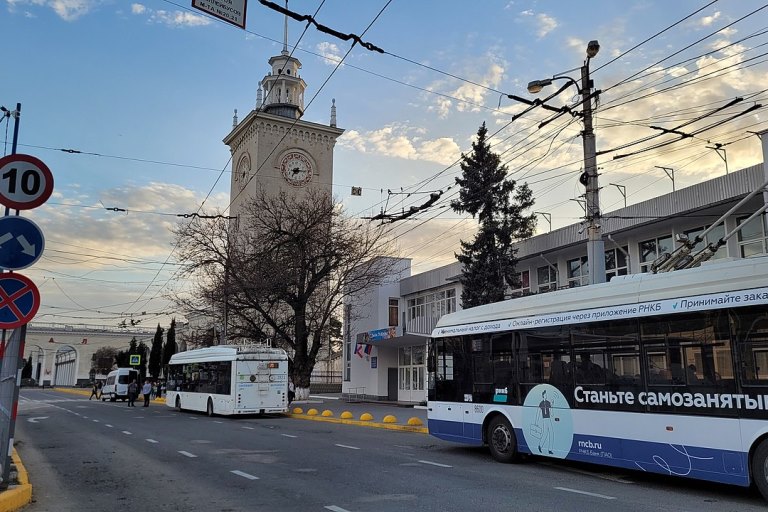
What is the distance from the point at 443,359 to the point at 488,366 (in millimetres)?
1611

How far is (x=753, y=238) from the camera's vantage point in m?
20.5

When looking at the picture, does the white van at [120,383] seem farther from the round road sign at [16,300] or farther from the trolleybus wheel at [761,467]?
the trolleybus wheel at [761,467]

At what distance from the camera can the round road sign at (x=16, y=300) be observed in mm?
7465

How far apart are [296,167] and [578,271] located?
1627 inches

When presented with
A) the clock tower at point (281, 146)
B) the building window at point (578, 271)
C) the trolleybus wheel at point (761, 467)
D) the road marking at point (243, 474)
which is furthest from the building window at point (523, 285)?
the clock tower at point (281, 146)

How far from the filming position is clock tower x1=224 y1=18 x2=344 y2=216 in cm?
6191

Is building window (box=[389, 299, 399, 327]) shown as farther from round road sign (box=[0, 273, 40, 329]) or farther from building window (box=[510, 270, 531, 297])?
round road sign (box=[0, 273, 40, 329])

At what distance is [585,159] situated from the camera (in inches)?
605

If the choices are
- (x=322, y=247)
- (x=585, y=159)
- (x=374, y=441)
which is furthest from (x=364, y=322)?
(x=585, y=159)

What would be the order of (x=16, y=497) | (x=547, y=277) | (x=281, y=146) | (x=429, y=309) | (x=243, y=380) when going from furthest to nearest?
(x=281, y=146) → (x=429, y=309) → (x=547, y=277) → (x=243, y=380) → (x=16, y=497)

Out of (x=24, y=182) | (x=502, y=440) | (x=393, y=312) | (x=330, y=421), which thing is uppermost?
(x=393, y=312)

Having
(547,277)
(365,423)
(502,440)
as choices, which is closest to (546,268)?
(547,277)

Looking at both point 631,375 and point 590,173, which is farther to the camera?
point 590,173

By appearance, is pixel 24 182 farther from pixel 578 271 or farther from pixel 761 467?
pixel 578 271
